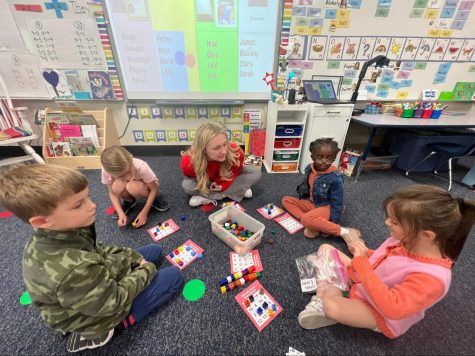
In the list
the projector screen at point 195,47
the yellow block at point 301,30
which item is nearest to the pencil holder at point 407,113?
the yellow block at point 301,30

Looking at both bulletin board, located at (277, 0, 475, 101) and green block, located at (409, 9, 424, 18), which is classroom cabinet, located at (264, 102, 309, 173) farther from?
green block, located at (409, 9, 424, 18)

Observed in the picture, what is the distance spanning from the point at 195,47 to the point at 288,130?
1.23m

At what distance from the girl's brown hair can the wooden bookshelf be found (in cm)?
253

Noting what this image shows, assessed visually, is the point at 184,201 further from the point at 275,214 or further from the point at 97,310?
the point at 97,310

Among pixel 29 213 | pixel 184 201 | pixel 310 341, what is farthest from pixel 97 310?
pixel 184 201

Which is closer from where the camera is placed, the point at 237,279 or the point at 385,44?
the point at 237,279

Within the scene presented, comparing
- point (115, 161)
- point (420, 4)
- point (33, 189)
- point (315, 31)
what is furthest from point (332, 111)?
point (33, 189)

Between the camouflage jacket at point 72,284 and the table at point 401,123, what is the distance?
215cm

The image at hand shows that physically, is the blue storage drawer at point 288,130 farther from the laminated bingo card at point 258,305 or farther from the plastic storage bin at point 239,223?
the laminated bingo card at point 258,305

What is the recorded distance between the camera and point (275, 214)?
1626 mm

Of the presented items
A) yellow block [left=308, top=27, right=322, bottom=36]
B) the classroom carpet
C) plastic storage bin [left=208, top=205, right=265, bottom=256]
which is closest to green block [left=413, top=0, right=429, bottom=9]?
yellow block [left=308, top=27, right=322, bottom=36]

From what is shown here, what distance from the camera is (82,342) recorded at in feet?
2.79

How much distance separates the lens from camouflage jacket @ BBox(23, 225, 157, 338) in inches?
25.0

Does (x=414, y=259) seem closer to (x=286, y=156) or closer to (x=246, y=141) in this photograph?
(x=286, y=156)
